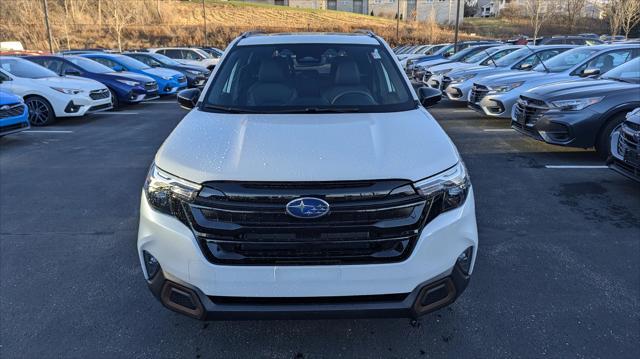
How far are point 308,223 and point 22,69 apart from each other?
36.5ft

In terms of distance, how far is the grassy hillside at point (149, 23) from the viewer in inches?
1624

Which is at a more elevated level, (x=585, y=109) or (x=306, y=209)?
(x=306, y=209)

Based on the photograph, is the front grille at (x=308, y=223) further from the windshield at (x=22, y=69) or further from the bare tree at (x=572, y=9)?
the bare tree at (x=572, y=9)

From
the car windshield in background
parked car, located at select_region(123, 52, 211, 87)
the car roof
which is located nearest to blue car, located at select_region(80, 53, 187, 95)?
parked car, located at select_region(123, 52, 211, 87)

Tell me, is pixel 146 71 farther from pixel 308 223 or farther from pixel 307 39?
pixel 308 223

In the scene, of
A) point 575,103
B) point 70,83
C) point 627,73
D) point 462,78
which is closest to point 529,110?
point 575,103

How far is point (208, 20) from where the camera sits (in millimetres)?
59344

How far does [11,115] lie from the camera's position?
8125 millimetres

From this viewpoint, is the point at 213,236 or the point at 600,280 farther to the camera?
the point at 600,280

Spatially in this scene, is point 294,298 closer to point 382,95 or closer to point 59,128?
point 382,95

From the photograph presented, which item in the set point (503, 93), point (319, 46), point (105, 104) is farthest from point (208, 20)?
point (319, 46)

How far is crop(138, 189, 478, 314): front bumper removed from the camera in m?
2.25

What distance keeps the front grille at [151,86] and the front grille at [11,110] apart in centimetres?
508

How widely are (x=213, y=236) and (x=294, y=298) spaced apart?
1.66ft
